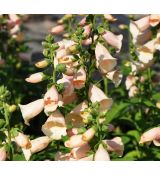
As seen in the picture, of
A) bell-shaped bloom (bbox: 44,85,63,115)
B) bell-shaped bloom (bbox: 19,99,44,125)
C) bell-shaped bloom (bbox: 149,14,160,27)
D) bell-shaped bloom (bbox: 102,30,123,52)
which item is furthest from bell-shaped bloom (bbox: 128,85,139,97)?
bell-shaped bloom (bbox: 44,85,63,115)

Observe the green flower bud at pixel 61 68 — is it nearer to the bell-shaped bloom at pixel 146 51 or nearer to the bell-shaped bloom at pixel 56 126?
the bell-shaped bloom at pixel 56 126

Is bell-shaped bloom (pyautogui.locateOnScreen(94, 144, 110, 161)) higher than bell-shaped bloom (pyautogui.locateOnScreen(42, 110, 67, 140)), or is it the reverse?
bell-shaped bloom (pyautogui.locateOnScreen(42, 110, 67, 140))

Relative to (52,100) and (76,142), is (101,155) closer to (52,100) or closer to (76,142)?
(76,142)

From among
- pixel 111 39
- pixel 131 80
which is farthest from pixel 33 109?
pixel 131 80

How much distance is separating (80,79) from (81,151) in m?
0.32

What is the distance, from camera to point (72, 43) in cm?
262

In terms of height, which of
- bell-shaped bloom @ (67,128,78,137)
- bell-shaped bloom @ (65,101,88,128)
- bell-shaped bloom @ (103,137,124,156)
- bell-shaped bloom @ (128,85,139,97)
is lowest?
bell-shaped bloom @ (128,85,139,97)

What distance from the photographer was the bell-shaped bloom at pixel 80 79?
245cm

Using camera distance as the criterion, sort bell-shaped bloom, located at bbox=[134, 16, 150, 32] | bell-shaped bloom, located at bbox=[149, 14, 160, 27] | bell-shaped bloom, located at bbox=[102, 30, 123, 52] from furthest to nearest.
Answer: bell-shaped bloom, located at bbox=[134, 16, 150, 32]
bell-shaped bloom, located at bbox=[149, 14, 160, 27]
bell-shaped bloom, located at bbox=[102, 30, 123, 52]

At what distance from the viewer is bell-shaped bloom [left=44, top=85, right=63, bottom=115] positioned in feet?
7.69

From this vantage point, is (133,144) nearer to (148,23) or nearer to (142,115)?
(142,115)

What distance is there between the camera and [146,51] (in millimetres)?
3590

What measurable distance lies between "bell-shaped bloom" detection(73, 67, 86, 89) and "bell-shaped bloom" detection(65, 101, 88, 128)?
8cm

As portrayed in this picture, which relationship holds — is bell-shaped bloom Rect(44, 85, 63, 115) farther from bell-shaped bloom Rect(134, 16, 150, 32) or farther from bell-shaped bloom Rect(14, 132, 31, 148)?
bell-shaped bloom Rect(134, 16, 150, 32)
